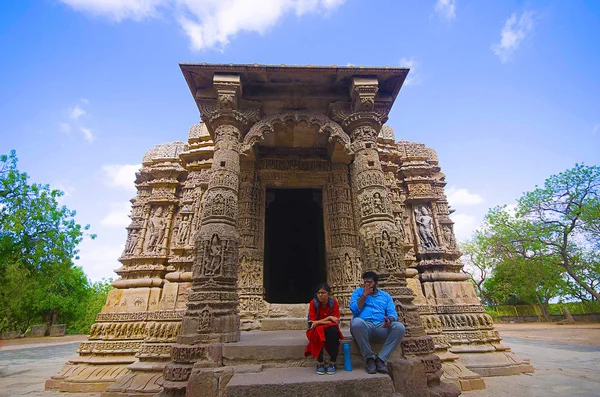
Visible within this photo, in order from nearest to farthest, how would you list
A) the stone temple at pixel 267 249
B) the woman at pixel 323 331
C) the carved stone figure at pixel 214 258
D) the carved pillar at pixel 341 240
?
the woman at pixel 323 331 < the stone temple at pixel 267 249 < the carved stone figure at pixel 214 258 < the carved pillar at pixel 341 240

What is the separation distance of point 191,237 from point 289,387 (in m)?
5.22

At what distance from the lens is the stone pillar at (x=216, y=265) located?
390cm

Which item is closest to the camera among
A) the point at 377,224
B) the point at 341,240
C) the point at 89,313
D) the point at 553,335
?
the point at 377,224

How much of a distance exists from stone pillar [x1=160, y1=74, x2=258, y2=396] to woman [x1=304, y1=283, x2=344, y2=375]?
131cm

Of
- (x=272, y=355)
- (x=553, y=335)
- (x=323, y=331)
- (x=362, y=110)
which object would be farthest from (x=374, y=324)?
(x=553, y=335)

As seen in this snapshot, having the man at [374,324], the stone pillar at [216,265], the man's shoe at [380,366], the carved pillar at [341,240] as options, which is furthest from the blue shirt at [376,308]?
the carved pillar at [341,240]

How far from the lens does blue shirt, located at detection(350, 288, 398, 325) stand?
12.6 feet

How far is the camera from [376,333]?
3.80 meters

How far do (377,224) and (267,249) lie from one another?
5.49 meters

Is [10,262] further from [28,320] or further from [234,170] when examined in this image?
[28,320]

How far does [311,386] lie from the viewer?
125 inches

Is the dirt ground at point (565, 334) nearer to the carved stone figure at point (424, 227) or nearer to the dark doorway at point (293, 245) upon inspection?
the carved stone figure at point (424, 227)

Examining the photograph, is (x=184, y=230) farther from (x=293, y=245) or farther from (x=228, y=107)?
(x=293, y=245)

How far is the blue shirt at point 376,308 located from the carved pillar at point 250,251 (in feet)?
10.00
